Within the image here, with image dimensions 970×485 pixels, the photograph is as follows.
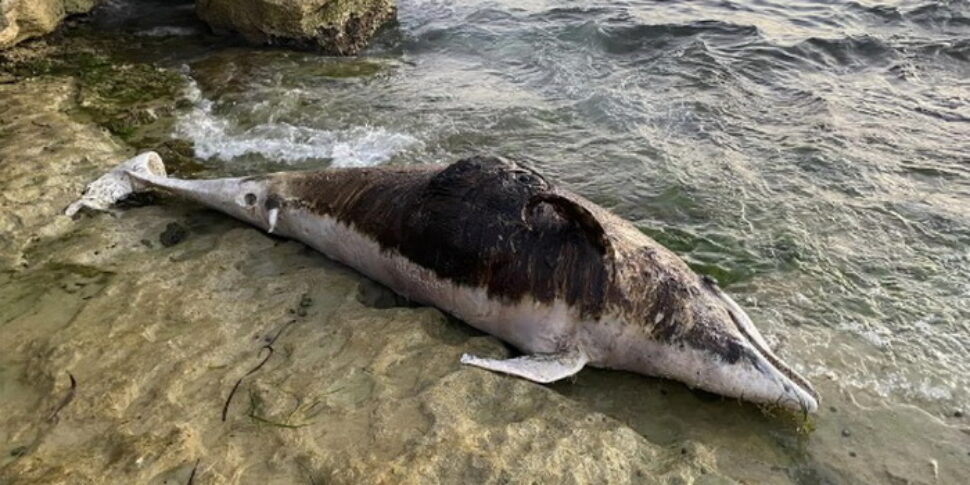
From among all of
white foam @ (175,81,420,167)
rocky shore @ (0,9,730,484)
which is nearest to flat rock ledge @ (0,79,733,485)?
rocky shore @ (0,9,730,484)

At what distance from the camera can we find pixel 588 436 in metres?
3.54

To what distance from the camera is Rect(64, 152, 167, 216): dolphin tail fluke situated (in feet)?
18.1

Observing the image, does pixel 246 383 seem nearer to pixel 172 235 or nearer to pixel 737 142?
pixel 172 235

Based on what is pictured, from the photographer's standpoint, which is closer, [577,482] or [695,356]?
[577,482]

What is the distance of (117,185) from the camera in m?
5.72

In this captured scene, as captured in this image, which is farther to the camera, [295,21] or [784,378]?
[295,21]

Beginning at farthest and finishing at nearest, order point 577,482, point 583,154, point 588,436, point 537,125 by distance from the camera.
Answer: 1. point 537,125
2. point 583,154
3. point 588,436
4. point 577,482

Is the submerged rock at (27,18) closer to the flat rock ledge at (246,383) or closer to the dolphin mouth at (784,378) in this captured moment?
the flat rock ledge at (246,383)

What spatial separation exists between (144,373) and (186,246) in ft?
4.92

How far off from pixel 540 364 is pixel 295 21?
23.2 feet

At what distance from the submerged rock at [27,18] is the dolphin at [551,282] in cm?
622

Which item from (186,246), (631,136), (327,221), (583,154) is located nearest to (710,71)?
(631,136)

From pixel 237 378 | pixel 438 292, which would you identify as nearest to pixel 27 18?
pixel 237 378

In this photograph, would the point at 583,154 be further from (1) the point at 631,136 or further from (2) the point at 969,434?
(2) the point at 969,434
